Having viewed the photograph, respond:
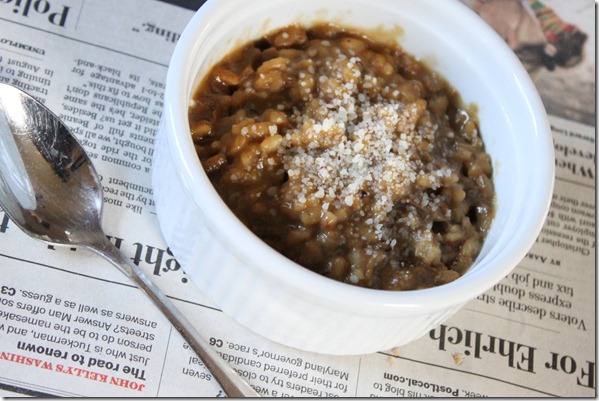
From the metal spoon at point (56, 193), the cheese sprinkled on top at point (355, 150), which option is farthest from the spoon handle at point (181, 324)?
the cheese sprinkled on top at point (355, 150)

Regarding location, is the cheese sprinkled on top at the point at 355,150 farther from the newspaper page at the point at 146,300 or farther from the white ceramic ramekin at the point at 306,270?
the newspaper page at the point at 146,300

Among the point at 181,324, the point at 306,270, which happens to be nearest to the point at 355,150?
the point at 306,270

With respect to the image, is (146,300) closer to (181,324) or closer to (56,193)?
(181,324)

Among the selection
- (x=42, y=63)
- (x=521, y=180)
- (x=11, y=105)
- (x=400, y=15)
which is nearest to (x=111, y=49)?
(x=42, y=63)

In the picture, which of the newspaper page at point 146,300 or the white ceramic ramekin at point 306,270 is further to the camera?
the newspaper page at point 146,300

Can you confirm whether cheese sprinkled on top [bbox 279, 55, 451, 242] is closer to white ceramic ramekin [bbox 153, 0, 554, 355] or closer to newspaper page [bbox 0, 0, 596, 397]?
white ceramic ramekin [bbox 153, 0, 554, 355]

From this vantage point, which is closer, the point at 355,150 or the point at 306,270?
the point at 306,270

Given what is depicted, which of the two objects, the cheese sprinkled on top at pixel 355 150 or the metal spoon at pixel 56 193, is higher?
the cheese sprinkled on top at pixel 355 150
